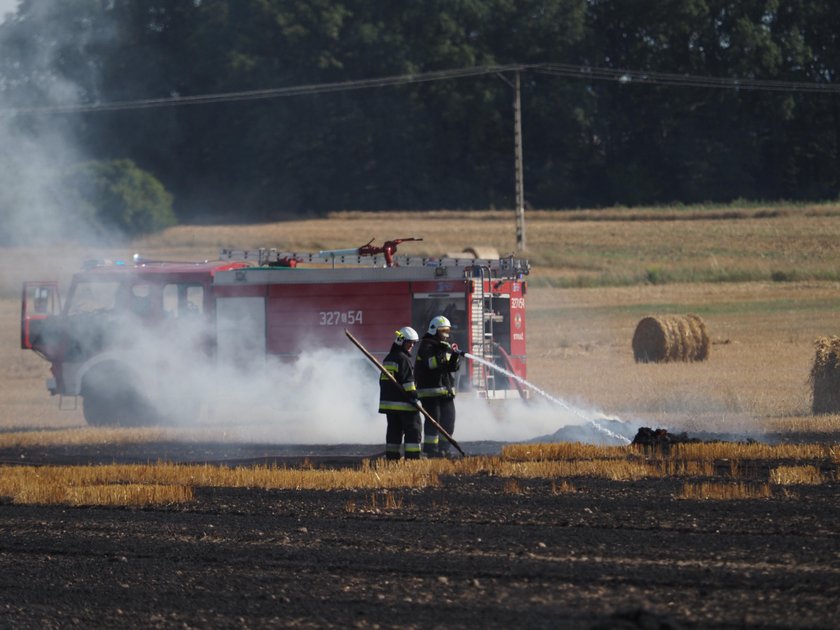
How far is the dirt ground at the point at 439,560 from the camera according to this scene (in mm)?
8000

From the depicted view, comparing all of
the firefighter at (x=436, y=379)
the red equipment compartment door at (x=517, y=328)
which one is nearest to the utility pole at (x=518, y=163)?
the red equipment compartment door at (x=517, y=328)

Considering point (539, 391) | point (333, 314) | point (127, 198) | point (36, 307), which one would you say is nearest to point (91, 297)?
point (36, 307)

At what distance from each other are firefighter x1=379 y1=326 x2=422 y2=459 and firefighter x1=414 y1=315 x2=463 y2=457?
41cm

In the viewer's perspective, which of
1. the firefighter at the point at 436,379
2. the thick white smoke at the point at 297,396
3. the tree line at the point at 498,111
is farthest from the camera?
the tree line at the point at 498,111

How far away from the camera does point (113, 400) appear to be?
21500 millimetres

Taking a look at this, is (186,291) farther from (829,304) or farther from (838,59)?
(838,59)

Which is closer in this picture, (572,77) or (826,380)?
(826,380)

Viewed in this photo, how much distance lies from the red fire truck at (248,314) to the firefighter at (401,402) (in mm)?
4035

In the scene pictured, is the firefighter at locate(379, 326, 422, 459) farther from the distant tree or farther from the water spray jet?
the distant tree

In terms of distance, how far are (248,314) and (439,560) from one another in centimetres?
1136

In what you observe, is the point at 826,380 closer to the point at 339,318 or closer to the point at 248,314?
the point at 339,318

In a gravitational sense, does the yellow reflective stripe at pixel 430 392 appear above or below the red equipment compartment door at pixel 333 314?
below

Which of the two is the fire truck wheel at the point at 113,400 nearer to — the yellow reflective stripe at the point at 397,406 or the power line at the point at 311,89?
the yellow reflective stripe at the point at 397,406

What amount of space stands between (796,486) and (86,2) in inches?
786
